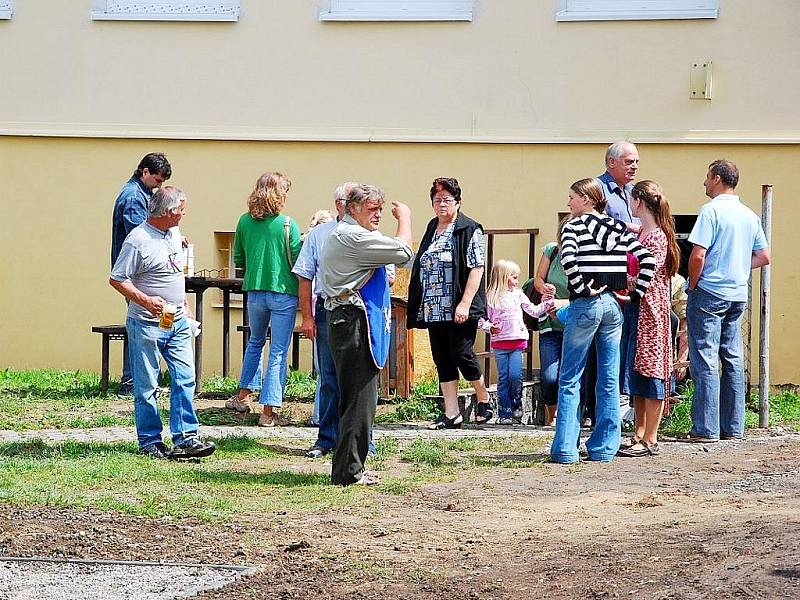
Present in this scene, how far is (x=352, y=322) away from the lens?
823 cm

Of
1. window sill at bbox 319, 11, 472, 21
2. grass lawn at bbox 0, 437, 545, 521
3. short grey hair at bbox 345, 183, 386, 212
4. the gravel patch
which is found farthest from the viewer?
window sill at bbox 319, 11, 472, 21

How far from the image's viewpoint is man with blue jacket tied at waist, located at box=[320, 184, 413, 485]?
8.13 metres

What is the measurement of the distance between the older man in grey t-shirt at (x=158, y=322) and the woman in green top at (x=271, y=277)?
154 cm

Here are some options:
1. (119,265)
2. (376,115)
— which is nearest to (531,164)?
(376,115)

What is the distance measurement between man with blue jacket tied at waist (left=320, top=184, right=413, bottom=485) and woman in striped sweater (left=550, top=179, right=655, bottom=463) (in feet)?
4.21

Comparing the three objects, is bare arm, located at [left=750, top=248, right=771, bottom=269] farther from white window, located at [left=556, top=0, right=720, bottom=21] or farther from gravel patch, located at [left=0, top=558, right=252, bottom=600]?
gravel patch, located at [left=0, top=558, right=252, bottom=600]

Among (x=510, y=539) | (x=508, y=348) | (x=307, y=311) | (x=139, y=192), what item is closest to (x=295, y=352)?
(x=139, y=192)

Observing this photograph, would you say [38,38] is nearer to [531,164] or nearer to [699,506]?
[531,164]

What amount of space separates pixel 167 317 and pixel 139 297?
224mm

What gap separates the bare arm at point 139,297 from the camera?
29.3ft

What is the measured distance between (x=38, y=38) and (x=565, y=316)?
7995mm

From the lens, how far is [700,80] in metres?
13.7

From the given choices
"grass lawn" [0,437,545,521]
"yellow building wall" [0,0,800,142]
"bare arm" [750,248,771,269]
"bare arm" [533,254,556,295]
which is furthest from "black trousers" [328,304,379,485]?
"yellow building wall" [0,0,800,142]

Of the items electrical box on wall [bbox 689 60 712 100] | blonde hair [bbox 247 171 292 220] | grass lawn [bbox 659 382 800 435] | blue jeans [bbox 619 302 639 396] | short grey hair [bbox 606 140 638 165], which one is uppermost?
electrical box on wall [bbox 689 60 712 100]
